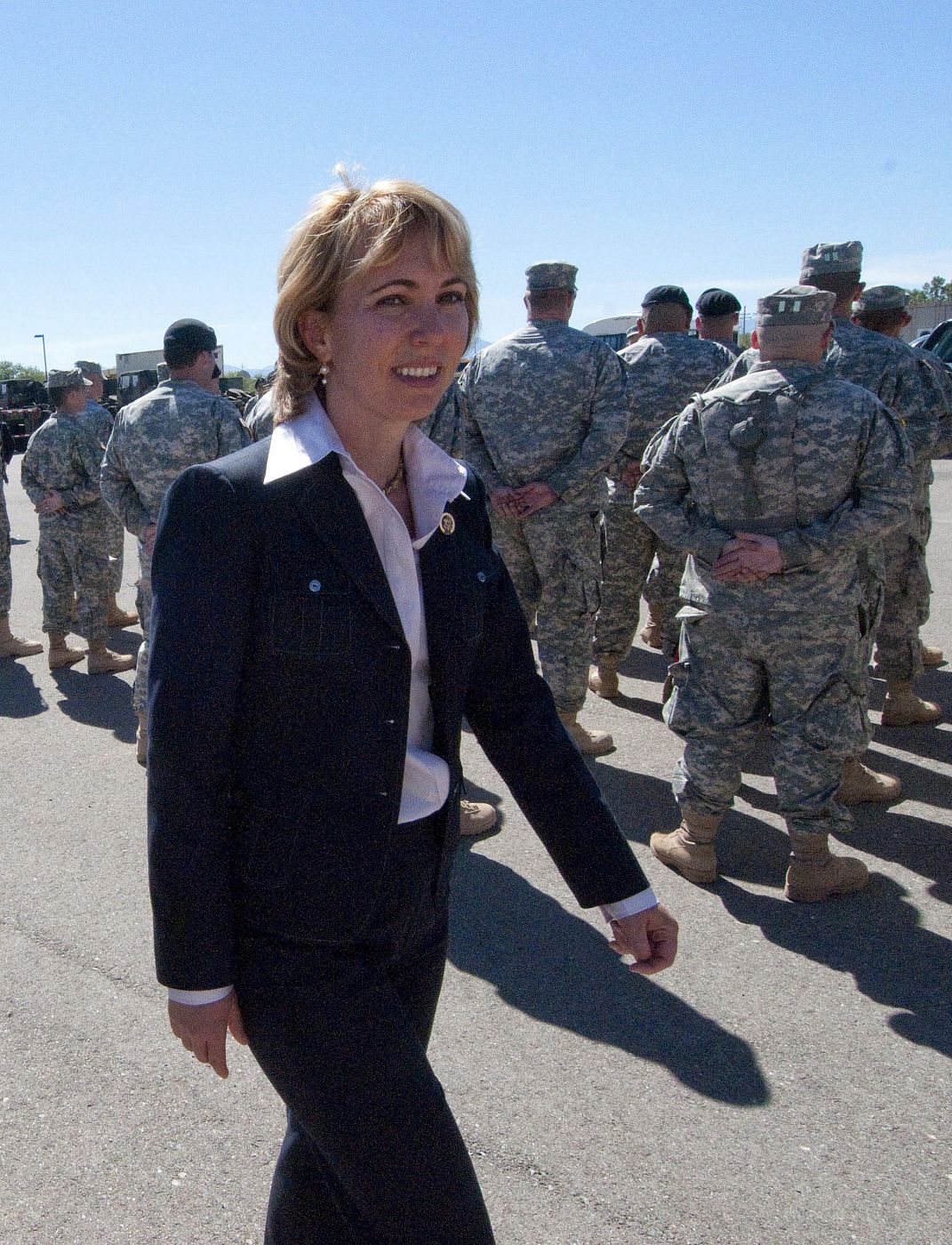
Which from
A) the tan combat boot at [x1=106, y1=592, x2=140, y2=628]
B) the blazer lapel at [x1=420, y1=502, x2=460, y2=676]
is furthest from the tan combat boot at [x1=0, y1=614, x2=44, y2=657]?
the blazer lapel at [x1=420, y1=502, x2=460, y2=676]

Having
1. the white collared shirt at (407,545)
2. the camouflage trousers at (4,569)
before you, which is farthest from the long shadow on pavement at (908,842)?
the camouflage trousers at (4,569)

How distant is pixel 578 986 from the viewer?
11.2 ft

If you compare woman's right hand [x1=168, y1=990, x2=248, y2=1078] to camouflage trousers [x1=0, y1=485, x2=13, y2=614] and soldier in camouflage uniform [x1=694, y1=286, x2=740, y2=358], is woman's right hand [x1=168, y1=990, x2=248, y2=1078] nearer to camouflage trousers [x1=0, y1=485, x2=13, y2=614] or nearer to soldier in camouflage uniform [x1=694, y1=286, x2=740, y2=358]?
soldier in camouflage uniform [x1=694, y1=286, x2=740, y2=358]

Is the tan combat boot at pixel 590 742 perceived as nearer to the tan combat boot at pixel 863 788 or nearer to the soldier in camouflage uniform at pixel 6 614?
the tan combat boot at pixel 863 788

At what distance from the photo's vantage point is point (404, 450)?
6.40ft

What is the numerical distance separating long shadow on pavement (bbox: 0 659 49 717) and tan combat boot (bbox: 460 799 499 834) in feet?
10.8

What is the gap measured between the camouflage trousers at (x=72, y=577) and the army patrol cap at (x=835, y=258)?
5.04 metres

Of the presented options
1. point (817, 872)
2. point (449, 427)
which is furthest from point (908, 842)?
point (449, 427)

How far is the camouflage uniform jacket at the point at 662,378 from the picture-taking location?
6.43 metres

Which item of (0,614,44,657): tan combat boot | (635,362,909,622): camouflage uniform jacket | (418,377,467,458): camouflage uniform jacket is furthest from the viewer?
(0,614,44,657): tan combat boot

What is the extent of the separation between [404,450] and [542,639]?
3309mm

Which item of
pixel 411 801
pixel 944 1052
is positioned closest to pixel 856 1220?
pixel 944 1052

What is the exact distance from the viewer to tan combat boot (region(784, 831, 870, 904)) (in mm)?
3875

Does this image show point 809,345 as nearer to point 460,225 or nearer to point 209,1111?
point 460,225
